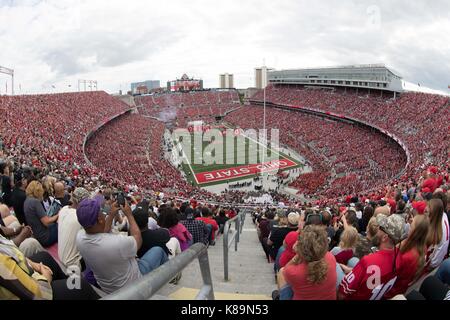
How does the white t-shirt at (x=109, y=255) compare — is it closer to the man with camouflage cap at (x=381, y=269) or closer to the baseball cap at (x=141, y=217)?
the baseball cap at (x=141, y=217)

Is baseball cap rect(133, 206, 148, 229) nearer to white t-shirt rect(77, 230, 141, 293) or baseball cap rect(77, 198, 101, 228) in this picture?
white t-shirt rect(77, 230, 141, 293)

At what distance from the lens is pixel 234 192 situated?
95.9 feet

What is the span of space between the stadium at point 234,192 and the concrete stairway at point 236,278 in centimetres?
4

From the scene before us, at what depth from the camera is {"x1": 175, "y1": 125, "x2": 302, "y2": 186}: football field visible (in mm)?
35250

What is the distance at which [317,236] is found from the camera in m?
2.85

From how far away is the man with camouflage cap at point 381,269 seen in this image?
2867 millimetres

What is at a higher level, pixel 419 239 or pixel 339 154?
pixel 339 154

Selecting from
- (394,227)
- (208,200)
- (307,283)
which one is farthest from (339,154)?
(307,283)

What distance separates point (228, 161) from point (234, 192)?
11.9 m

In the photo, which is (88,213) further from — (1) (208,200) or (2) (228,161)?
(2) (228,161)

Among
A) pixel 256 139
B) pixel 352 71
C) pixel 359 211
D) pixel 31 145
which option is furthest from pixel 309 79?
pixel 359 211

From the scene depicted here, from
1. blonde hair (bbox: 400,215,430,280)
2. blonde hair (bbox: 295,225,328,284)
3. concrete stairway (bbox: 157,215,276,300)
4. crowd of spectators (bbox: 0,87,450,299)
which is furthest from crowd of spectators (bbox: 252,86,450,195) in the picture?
blonde hair (bbox: 295,225,328,284)
